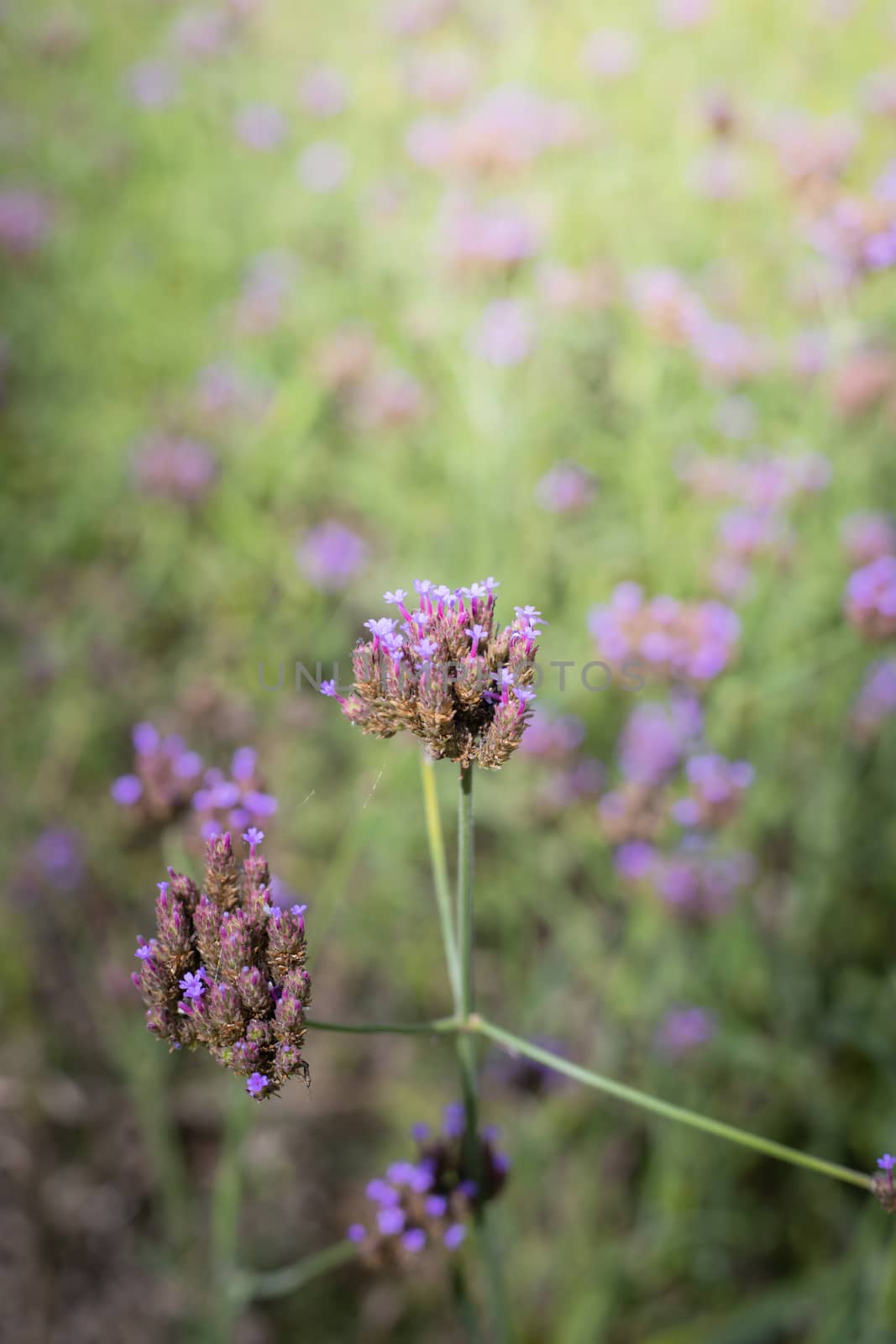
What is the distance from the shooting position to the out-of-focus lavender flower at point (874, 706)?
8.96ft

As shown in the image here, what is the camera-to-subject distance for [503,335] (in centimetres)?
351

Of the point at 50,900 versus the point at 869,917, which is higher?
the point at 50,900

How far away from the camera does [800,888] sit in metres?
2.63

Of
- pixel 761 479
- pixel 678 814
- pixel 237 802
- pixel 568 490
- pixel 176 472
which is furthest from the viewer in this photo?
pixel 176 472

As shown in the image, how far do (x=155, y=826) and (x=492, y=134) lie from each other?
3.32 m

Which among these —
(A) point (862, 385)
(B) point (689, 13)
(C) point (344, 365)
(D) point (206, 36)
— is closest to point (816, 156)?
(A) point (862, 385)

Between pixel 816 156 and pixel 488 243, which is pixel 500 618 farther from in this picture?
pixel 816 156

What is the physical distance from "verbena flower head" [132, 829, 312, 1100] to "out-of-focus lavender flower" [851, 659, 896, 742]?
220 cm

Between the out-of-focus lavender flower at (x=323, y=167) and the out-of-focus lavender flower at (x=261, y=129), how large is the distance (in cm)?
20

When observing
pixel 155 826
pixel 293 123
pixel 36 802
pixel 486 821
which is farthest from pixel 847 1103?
pixel 293 123

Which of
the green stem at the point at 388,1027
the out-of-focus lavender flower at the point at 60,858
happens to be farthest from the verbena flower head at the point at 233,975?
the out-of-focus lavender flower at the point at 60,858

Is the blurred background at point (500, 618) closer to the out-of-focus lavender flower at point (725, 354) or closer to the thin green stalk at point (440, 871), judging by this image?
the out-of-focus lavender flower at point (725, 354)

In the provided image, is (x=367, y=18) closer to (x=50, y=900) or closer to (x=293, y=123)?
(x=293, y=123)

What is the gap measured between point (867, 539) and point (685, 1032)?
4.98 ft
